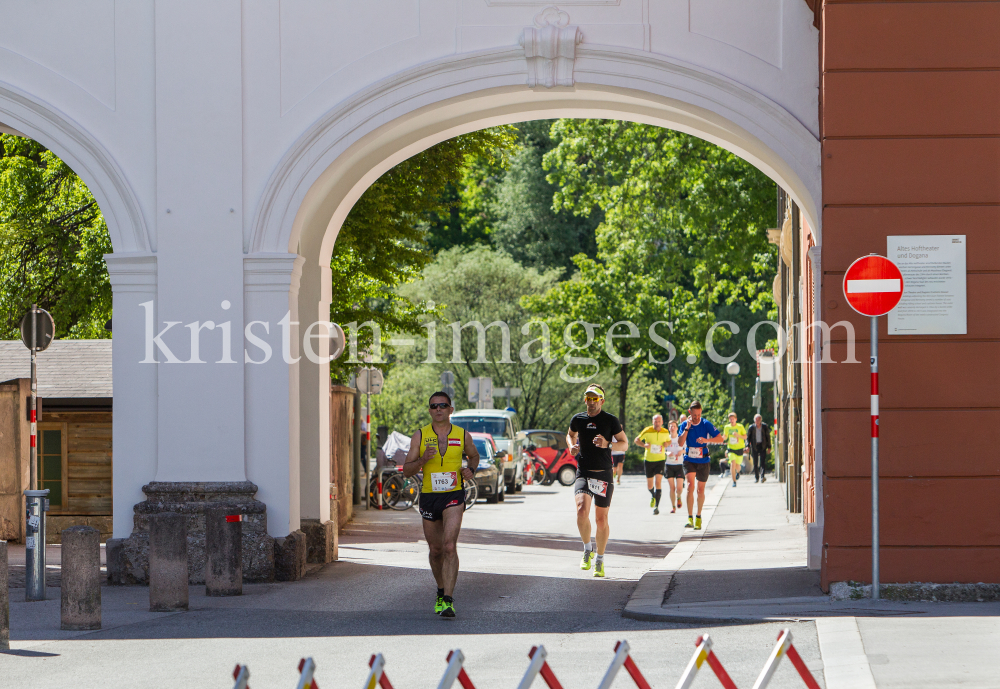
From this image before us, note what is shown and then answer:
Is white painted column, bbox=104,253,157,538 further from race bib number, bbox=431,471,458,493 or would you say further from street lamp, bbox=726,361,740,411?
street lamp, bbox=726,361,740,411

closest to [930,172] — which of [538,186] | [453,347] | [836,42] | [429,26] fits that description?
[836,42]

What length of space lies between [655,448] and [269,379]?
1046 cm

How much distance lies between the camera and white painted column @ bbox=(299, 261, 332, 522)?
13.8 metres

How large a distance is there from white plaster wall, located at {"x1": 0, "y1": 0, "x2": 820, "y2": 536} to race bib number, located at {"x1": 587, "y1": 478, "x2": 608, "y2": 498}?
283 centimetres

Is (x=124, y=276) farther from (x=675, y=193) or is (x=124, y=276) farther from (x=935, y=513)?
(x=675, y=193)

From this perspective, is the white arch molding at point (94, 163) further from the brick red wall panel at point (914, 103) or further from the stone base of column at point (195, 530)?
the brick red wall panel at point (914, 103)

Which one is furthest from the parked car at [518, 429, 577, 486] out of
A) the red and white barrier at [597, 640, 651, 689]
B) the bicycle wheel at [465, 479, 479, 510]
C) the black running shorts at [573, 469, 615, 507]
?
the red and white barrier at [597, 640, 651, 689]

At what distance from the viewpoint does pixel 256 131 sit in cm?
1229

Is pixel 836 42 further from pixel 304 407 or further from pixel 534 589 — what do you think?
pixel 304 407

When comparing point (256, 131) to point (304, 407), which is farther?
point (304, 407)

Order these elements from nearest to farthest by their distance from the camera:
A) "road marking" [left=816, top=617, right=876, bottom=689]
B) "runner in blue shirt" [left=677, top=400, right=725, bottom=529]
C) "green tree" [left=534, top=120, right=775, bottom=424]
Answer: "road marking" [left=816, top=617, right=876, bottom=689], "runner in blue shirt" [left=677, top=400, right=725, bottom=529], "green tree" [left=534, top=120, right=775, bottom=424]

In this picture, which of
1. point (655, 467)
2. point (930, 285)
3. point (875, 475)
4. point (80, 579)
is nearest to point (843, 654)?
point (875, 475)

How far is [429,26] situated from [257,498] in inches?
184

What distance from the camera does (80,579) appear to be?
29.9 ft
